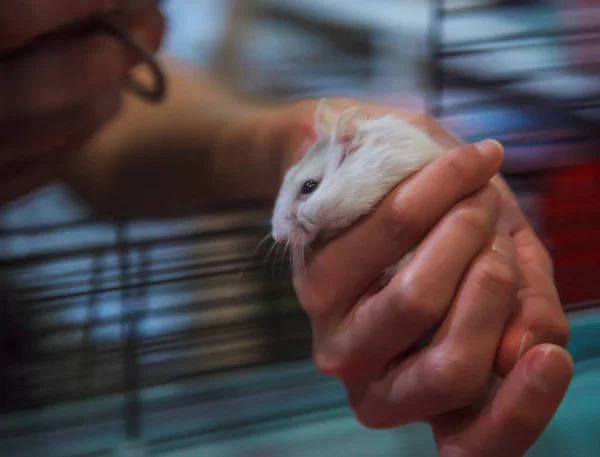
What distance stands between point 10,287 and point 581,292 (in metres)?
0.64

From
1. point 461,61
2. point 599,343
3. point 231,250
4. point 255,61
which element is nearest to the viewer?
point 599,343

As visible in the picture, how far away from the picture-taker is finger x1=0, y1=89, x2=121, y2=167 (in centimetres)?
47

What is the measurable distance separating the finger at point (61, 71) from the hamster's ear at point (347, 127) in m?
0.21

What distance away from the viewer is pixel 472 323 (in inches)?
13.4

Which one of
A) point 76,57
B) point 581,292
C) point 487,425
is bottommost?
point 581,292

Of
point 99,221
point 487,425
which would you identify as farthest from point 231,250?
point 487,425

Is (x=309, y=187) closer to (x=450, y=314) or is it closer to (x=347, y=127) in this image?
(x=347, y=127)

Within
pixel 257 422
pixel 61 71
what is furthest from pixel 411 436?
pixel 61 71

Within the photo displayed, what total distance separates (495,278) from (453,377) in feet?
0.24

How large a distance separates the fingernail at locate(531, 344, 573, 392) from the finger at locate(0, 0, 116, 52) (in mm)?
412

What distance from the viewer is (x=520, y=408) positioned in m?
0.32

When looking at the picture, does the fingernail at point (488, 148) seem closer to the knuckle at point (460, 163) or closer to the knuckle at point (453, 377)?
the knuckle at point (460, 163)

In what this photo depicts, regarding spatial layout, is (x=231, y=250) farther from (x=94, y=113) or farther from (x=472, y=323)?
(x=472, y=323)

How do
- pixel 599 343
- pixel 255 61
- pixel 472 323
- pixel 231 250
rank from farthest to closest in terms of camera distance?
pixel 255 61 < pixel 231 250 < pixel 599 343 < pixel 472 323
